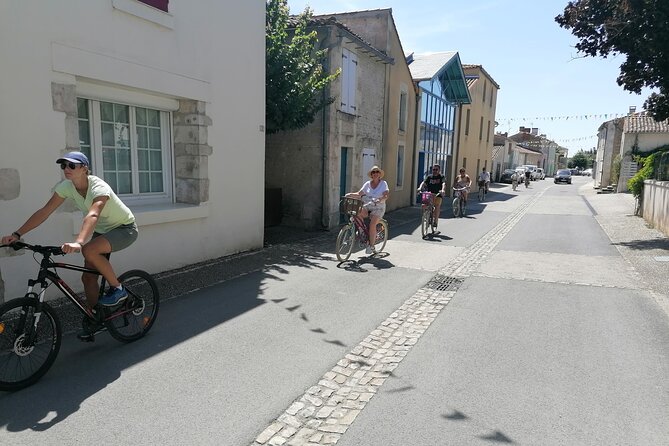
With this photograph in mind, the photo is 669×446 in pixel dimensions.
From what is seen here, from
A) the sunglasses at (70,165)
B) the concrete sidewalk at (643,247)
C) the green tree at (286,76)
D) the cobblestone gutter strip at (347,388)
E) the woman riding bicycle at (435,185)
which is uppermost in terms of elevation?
the green tree at (286,76)

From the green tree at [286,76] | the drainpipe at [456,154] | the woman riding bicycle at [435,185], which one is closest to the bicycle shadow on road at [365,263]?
the woman riding bicycle at [435,185]

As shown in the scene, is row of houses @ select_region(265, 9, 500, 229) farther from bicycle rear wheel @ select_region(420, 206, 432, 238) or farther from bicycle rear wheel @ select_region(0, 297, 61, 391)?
bicycle rear wheel @ select_region(0, 297, 61, 391)

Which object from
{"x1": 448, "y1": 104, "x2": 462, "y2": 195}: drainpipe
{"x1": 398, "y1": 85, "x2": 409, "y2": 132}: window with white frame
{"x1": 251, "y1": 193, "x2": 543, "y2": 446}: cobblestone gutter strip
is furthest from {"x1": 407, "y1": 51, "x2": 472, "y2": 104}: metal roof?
{"x1": 251, "y1": 193, "x2": 543, "y2": 446}: cobblestone gutter strip

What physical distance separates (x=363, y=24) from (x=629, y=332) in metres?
13.1

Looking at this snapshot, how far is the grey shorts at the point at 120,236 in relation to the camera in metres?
3.72

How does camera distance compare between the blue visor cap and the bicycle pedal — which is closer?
the blue visor cap

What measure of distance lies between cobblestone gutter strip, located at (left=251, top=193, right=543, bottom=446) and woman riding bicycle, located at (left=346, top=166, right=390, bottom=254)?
2.25 metres

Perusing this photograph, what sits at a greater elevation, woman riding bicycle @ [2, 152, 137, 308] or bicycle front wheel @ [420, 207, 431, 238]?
woman riding bicycle @ [2, 152, 137, 308]

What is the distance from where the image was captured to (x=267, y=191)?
11195 mm

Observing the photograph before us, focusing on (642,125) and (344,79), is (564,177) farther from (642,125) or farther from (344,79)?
(344,79)

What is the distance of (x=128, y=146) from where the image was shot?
623cm

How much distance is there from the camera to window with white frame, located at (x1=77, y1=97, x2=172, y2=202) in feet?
18.6

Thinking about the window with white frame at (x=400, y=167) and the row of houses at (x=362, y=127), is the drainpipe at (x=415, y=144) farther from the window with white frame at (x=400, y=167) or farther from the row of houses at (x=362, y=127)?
the window with white frame at (x=400, y=167)

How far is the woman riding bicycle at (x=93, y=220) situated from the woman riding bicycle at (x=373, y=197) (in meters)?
4.57
